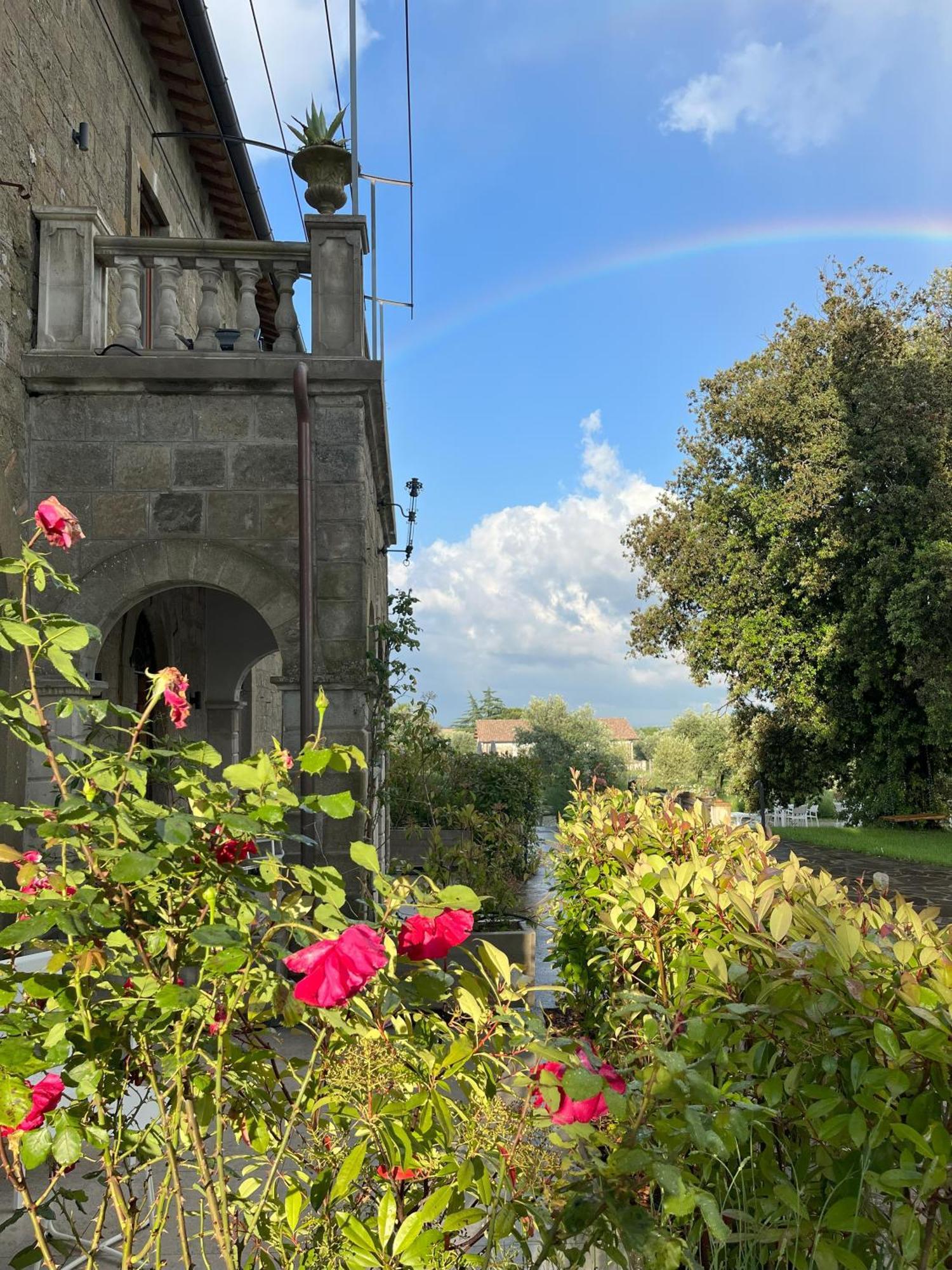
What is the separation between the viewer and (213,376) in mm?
6203

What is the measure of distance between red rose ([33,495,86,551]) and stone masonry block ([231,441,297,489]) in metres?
4.18

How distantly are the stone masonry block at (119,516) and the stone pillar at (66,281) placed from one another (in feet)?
3.17

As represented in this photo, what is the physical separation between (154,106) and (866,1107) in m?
10.4

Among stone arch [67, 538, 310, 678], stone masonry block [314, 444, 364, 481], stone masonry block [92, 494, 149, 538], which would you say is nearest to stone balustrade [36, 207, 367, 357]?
stone masonry block [314, 444, 364, 481]

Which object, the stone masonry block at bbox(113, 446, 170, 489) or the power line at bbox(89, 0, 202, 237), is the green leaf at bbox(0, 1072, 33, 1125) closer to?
the stone masonry block at bbox(113, 446, 170, 489)

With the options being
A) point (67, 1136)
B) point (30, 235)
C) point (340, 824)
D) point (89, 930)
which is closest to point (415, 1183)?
point (67, 1136)

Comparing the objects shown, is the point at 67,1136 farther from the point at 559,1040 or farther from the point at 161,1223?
the point at 559,1040

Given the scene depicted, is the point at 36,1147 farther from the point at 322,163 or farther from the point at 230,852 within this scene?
the point at 322,163

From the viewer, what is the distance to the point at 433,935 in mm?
1569

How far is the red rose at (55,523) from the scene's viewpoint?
6.65ft

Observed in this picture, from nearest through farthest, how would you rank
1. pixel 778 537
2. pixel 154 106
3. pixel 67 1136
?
pixel 67 1136 < pixel 154 106 < pixel 778 537

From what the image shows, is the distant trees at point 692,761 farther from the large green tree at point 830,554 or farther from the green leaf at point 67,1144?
→ the green leaf at point 67,1144

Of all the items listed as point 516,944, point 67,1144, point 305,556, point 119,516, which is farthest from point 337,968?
point 119,516

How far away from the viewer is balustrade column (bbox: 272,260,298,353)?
6.48m
